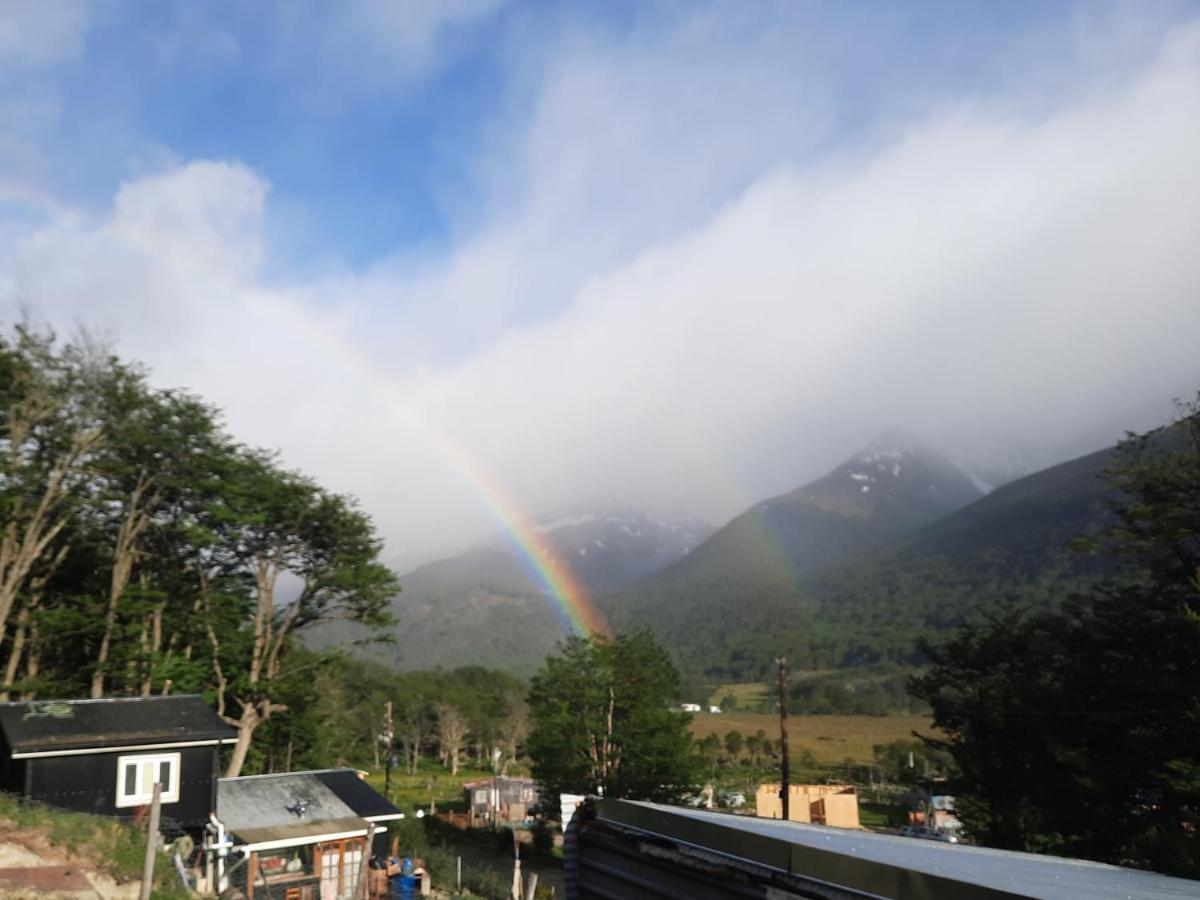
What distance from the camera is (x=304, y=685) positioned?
37.0m

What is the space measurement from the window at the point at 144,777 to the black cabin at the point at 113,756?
0.02 meters

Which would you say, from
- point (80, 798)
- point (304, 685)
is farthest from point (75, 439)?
point (304, 685)

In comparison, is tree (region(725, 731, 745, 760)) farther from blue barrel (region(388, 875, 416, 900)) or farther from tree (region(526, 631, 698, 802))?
blue barrel (region(388, 875, 416, 900))

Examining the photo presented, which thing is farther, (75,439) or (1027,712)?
(75,439)

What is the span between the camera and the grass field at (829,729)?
99825 mm

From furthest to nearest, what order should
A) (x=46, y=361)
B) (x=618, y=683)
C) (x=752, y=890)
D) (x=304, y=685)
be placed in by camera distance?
(x=618, y=683), (x=304, y=685), (x=46, y=361), (x=752, y=890)

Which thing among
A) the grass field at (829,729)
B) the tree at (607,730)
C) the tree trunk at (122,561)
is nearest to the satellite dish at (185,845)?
the tree trunk at (122,561)

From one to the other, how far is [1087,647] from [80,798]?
2843 centimetres

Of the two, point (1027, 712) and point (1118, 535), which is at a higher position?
point (1118, 535)

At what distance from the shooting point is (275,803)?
26453mm

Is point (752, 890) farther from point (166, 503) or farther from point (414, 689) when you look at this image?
point (414, 689)

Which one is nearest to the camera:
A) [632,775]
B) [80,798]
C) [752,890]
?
[752,890]

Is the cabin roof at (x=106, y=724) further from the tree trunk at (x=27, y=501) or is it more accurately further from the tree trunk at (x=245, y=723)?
the tree trunk at (x=245, y=723)

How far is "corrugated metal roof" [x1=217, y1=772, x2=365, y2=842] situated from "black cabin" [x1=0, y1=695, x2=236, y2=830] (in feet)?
6.30
